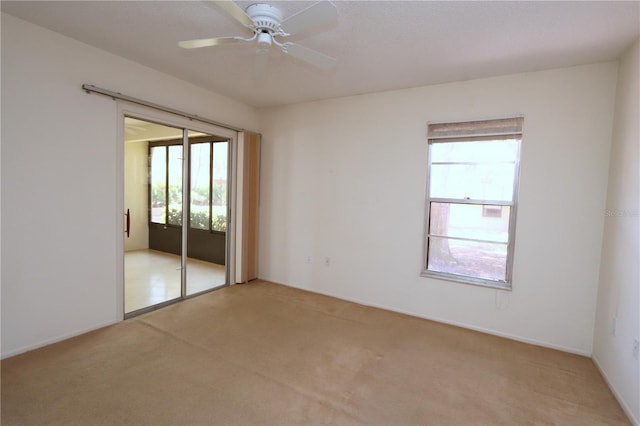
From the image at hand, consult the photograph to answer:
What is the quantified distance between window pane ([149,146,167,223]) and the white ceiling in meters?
0.96

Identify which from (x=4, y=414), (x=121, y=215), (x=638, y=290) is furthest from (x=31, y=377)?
(x=638, y=290)

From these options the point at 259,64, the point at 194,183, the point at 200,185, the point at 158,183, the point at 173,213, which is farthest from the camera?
the point at 200,185

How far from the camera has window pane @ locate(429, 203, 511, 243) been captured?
3215mm

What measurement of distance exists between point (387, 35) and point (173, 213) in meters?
3.15

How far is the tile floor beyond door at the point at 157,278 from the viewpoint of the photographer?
A: 352cm

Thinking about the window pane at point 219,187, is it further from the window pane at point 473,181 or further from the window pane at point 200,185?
the window pane at point 473,181

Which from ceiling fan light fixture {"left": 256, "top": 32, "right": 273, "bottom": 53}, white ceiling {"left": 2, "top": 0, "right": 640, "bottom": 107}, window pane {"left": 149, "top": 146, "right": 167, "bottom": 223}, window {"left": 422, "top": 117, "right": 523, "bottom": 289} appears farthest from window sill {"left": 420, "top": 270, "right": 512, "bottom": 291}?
window pane {"left": 149, "top": 146, "right": 167, "bottom": 223}

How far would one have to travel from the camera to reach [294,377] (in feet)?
7.70

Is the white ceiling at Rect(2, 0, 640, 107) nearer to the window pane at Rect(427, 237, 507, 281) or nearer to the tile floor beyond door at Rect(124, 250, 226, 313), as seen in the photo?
the window pane at Rect(427, 237, 507, 281)

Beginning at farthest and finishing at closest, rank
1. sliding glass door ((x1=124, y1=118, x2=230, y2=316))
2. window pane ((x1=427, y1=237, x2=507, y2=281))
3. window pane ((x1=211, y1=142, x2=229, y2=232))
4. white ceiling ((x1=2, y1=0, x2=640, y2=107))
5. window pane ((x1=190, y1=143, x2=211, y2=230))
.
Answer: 1. window pane ((x1=211, y1=142, x2=229, y2=232))
2. window pane ((x1=190, y1=143, x2=211, y2=230))
3. sliding glass door ((x1=124, y1=118, x2=230, y2=316))
4. window pane ((x1=427, y1=237, x2=507, y2=281))
5. white ceiling ((x1=2, y1=0, x2=640, y2=107))

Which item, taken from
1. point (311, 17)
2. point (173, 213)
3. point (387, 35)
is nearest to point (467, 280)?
point (387, 35)

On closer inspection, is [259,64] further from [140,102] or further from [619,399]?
[619,399]

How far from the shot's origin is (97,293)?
3014 millimetres

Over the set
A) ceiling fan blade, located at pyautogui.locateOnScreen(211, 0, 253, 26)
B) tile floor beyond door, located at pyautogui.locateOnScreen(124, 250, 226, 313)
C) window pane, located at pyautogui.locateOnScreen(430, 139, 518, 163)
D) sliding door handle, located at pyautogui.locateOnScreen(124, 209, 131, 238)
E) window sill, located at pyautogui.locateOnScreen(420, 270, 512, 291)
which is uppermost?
ceiling fan blade, located at pyautogui.locateOnScreen(211, 0, 253, 26)
